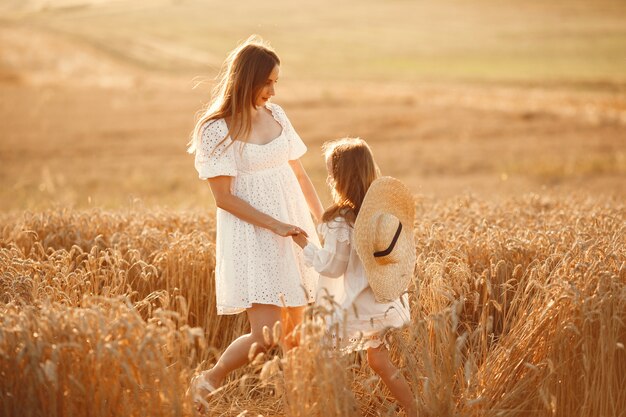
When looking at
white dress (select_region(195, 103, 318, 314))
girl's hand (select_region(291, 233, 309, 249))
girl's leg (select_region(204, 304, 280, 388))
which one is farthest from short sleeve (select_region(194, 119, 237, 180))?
girl's leg (select_region(204, 304, 280, 388))

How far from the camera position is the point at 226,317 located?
5.04 meters

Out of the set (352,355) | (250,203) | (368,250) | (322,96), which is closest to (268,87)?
(250,203)

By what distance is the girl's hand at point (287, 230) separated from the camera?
395 centimetres

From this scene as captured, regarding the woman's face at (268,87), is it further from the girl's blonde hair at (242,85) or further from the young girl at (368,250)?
the young girl at (368,250)

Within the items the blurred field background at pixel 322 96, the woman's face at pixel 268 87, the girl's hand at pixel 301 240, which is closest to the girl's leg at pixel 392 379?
the girl's hand at pixel 301 240

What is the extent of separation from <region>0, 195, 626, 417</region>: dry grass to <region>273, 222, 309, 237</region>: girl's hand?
467 mm

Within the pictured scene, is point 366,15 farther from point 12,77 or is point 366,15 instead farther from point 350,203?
point 350,203

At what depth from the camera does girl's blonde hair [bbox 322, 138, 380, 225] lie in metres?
3.90

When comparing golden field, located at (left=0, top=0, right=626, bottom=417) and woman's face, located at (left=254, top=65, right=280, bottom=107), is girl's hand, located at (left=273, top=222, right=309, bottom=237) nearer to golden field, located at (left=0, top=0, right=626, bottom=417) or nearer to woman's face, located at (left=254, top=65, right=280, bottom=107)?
golden field, located at (left=0, top=0, right=626, bottom=417)

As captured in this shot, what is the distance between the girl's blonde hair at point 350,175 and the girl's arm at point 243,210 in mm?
218

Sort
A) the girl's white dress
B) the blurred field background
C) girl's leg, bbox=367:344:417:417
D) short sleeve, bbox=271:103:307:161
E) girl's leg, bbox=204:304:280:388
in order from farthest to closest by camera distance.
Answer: the blurred field background < short sleeve, bbox=271:103:307:161 < girl's leg, bbox=204:304:280:388 < the girl's white dress < girl's leg, bbox=367:344:417:417

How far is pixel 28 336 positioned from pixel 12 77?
36.2 meters

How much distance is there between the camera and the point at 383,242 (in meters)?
3.75

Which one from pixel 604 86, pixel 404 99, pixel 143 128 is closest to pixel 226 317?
pixel 143 128
